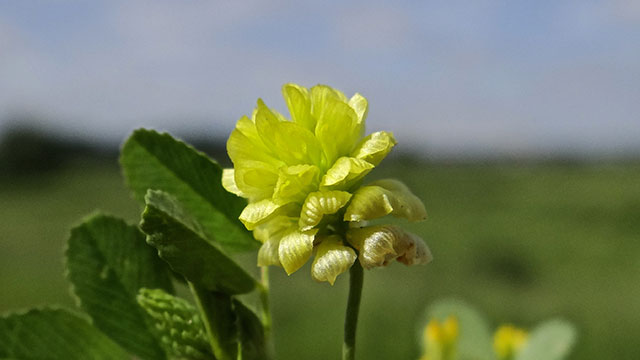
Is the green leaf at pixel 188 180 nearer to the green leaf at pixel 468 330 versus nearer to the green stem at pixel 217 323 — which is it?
the green stem at pixel 217 323

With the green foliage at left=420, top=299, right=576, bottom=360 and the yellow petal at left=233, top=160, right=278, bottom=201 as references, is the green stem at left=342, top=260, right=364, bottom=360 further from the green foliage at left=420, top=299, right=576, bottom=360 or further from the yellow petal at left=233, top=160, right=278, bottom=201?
the green foliage at left=420, top=299, right=576, bottom=360

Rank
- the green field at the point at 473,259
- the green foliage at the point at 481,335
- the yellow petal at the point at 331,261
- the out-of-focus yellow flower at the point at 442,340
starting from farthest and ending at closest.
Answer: the green field at the point at 473,259 → the green foliage at the point at 481,335 → the out-of-focus yellow flower at the point at 442,340 → the yellow petal at the point at 331,261

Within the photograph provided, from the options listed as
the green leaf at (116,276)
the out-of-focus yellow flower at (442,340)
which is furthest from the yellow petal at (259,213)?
the out-of-focus yellow flower at (442,340)

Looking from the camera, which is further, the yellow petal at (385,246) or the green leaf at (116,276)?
the green leaf at (116,276)

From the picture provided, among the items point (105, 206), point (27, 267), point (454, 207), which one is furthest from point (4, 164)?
point (454, 207)

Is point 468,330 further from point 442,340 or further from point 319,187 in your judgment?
point 319,187

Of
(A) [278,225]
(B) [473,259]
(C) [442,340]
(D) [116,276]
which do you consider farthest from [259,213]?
(B) [473,259]

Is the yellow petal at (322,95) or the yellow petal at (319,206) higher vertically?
the yellow petal at (322,95)
